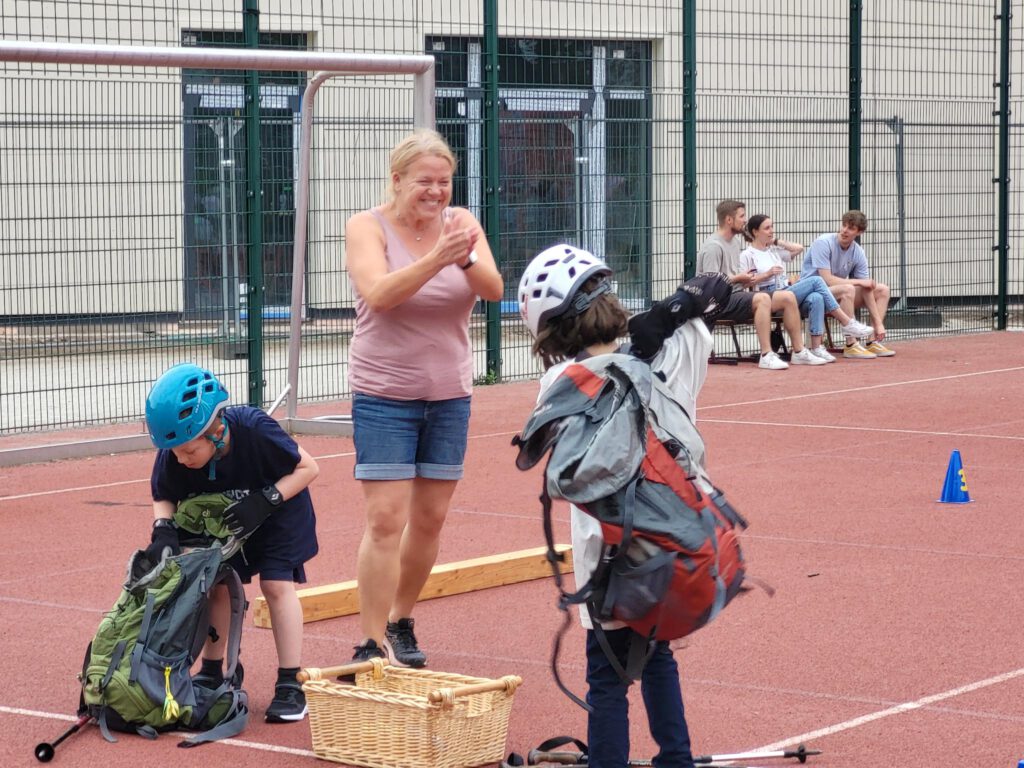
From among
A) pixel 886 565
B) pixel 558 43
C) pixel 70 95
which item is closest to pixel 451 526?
pixel 886 565

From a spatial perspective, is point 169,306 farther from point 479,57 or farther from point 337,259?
point 479,57

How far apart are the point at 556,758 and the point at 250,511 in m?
1.24

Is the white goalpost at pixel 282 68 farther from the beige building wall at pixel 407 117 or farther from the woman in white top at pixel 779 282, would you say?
the woman in white top at pixel 779 282

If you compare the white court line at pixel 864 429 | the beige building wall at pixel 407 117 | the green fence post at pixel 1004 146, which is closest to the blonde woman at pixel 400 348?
the beige building wall at pixel 407 117

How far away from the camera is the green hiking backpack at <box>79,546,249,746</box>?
5.10 metres

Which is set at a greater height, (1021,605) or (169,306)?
(169,306)

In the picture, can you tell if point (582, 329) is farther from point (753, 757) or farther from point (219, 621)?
point (219, 621)

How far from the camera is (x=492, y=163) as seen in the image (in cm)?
1481

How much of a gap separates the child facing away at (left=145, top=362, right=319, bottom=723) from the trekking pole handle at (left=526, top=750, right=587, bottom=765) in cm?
92

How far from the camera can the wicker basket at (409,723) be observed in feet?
15.6

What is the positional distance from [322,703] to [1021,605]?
10.2 ft

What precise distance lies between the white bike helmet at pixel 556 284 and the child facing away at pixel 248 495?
49.0 inches

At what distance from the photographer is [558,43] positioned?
18062 millimetres

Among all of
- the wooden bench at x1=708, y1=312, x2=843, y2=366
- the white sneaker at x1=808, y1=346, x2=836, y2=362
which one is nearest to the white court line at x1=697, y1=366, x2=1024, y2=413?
the white sneaker at x1=808, y1=346, x2=836, y2=362
